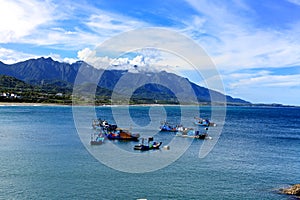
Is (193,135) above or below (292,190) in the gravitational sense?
above

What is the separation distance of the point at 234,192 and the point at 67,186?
13.2 meters

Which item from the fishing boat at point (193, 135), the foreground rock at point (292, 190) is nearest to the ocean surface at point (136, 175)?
the foreground rock at point (292, 190)

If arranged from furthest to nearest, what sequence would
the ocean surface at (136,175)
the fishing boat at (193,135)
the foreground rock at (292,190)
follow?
the fishing boat at (193,135) < the foreground rock at (292,190) < the ocean surface at (136,175)

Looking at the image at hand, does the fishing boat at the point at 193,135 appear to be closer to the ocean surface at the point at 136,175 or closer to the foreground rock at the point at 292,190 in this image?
the ocean surface at the point at 136,175

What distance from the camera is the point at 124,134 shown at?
54156mm

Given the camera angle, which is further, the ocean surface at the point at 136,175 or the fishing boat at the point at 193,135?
the fishing boat at the point at 193,135

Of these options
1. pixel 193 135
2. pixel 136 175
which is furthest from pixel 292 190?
pixel 193 135

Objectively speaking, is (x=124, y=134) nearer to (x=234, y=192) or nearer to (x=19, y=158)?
(x=19, y=158)

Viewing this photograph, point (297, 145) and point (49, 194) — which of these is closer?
point (49, 194)

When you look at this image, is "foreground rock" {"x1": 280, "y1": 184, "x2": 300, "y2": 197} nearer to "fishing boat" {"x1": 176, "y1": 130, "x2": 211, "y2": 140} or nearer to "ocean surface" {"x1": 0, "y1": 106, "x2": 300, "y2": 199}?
"ocean surface" {"x1": 0, "y1": 106, "x2": 300, "y2": 199}

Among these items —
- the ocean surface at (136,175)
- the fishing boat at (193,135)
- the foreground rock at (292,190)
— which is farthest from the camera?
the fishing boat at (193,135)

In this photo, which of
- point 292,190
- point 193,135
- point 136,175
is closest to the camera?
point 292,190

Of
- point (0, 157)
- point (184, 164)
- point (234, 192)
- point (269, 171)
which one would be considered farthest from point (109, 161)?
point (269, 171)

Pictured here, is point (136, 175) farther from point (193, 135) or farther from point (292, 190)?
point (193, 135)
